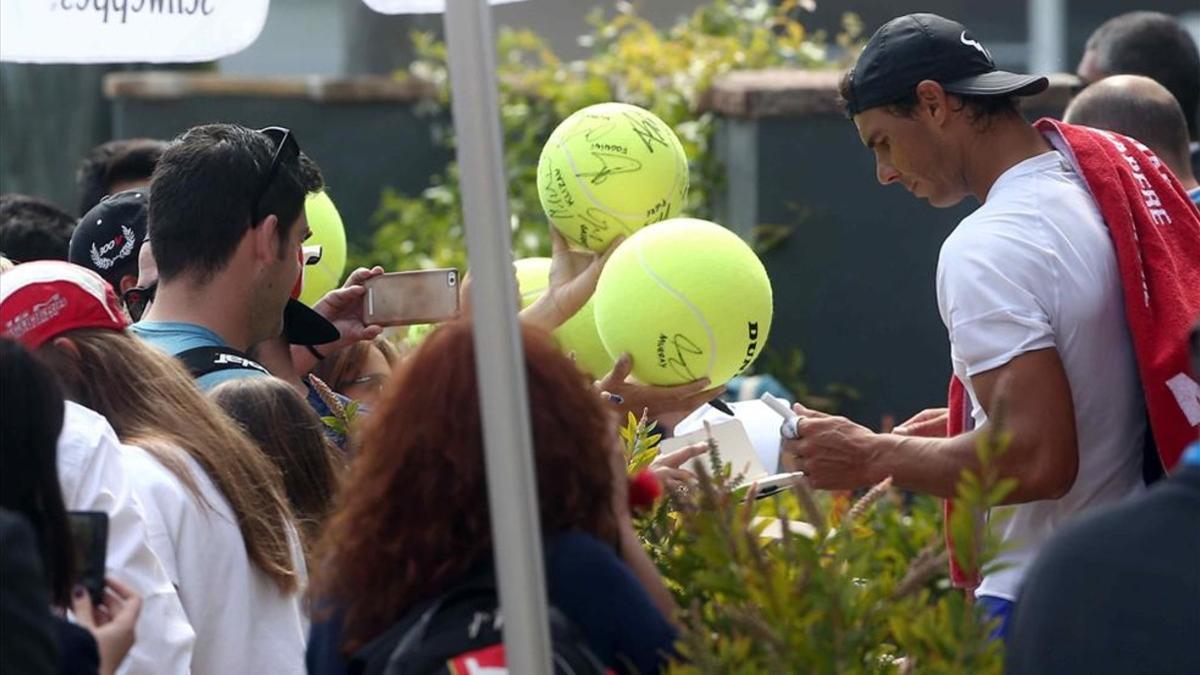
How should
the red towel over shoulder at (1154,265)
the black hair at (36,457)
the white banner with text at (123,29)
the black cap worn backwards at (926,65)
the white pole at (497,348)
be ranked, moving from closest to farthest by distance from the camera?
the white pole at (497,348), the black hair at (36,457), the red towel over shoulder at (1154,265), the black cap worn backwards at (926,65), the white banner with text at (123,29)

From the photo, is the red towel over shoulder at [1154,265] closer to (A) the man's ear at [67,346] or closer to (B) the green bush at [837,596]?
(B) the green bush at [837,596]

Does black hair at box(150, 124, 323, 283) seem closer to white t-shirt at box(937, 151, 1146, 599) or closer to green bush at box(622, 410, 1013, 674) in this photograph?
white t-shirt at box(937, 151, 1146, 599)

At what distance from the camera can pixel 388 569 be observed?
97.3 inches

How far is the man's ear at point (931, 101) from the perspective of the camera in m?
3.43

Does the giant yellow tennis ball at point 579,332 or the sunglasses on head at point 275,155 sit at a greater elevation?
the sunglasses on head at point 275,155

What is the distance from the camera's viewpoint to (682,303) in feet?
12.5

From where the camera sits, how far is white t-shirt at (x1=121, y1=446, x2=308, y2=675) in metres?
3.19

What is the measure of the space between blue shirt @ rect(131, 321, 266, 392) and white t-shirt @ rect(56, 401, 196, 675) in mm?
648

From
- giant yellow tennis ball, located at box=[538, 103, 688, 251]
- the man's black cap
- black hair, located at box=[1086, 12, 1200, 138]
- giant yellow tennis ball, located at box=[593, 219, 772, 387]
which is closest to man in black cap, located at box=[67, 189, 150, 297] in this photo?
the man's black cap

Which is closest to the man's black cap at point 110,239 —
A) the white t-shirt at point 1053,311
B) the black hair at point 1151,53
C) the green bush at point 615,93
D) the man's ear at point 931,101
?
the man's ear at point 931,101

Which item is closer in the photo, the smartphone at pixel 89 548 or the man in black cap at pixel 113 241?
the smartphone at pixel 89 548

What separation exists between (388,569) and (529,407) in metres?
0.27

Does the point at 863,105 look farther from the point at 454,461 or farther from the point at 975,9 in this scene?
the point at 975,9

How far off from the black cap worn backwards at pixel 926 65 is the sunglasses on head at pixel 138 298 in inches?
62.0
